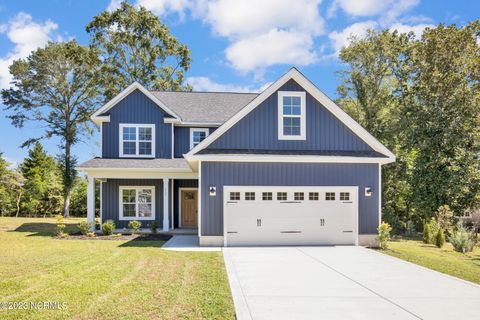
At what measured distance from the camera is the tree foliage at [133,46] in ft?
109

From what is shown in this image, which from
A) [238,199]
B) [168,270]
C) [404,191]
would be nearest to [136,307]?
[168,270]

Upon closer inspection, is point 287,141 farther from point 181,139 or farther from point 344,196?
point 181,139

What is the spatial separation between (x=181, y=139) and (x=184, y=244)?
7.63 m

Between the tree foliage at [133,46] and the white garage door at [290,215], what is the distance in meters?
22.2

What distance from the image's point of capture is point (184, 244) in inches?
557

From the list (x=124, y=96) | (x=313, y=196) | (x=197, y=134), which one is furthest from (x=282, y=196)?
(x=124, y=96)

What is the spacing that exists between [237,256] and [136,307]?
5496 mm

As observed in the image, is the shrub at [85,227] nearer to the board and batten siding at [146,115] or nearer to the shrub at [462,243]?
the board and batten siding at [146,115]

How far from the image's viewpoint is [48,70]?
30.7m

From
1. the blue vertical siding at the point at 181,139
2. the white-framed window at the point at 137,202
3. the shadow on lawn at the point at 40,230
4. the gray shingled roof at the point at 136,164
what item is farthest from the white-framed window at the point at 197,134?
the shadow on lawn at the point at 40,230

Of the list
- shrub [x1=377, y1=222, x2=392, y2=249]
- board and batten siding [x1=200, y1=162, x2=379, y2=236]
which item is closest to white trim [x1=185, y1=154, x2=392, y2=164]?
board and batten siding [x1=200, y1=162, x2=379, y2=236]

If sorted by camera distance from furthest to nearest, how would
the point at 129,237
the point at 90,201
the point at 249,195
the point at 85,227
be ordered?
the point at 90,201 → the point at 85,227 → the point at 129,237 → the point at 249,195

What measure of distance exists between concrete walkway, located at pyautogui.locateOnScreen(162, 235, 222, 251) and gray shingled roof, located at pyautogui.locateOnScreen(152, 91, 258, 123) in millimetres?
7017

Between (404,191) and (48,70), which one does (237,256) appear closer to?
(404,191)
